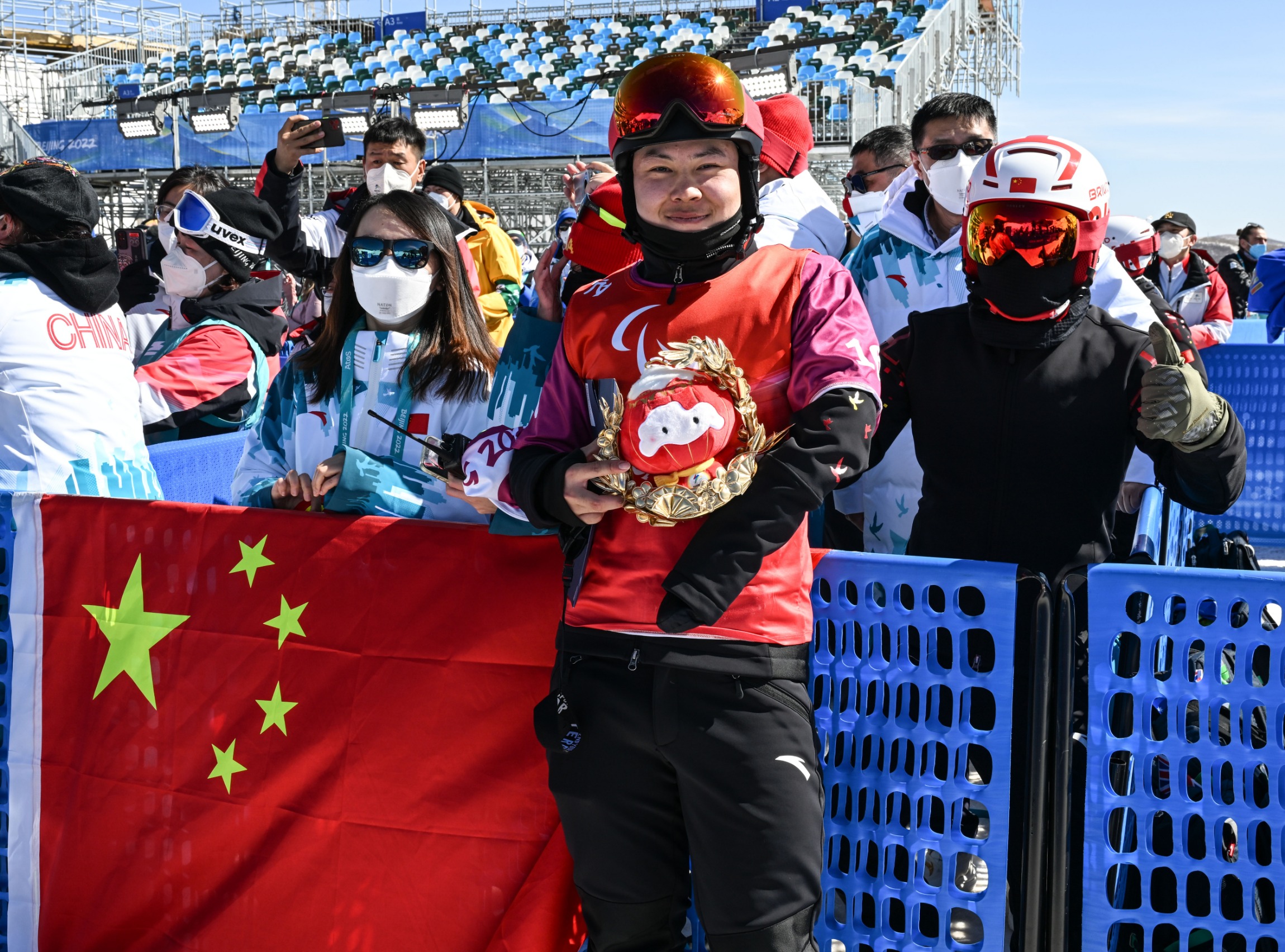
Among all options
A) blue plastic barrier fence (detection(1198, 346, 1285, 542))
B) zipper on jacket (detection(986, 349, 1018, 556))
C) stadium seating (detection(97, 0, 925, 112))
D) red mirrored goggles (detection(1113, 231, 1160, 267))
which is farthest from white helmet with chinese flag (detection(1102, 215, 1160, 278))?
stadium seating (detection(97, 0, 925, 112))

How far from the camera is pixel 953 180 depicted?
10.8ft

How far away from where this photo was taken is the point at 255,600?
2.65 meters

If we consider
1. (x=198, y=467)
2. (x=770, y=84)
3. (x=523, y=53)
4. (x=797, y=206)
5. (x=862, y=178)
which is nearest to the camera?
(x=797, y=206)

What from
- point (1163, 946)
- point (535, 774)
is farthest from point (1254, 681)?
point (535, 774)

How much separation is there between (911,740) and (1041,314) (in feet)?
3.10

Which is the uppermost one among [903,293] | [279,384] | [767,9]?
[767,9]

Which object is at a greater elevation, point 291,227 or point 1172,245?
point 1172,245

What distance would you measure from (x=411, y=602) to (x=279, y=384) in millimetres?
804

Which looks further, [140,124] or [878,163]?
[140,124]

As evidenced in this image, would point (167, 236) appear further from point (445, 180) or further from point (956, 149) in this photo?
point (956, 149)

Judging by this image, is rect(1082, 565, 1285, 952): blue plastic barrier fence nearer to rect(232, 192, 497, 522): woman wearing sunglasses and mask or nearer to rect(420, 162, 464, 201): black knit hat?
rect(232, 192, 497, 522): woman wearing sunglasses and mask

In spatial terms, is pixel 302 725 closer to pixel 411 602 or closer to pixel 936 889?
pixel 411 602

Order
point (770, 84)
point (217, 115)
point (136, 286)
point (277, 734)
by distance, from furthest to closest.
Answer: point (217, 115) → point (770, 84) → point (136, 286) → point (277, 734)

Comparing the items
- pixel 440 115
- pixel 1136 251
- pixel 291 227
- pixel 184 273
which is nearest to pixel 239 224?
pixel 184 273
